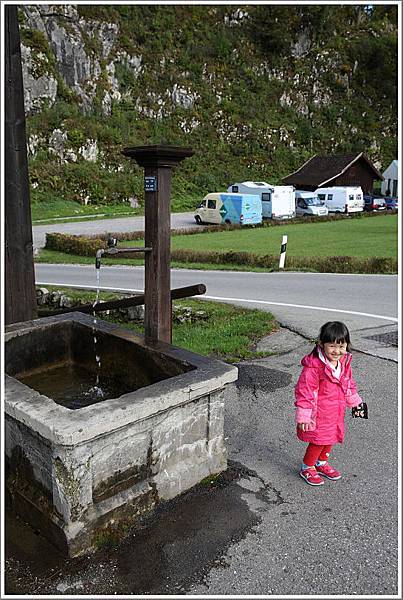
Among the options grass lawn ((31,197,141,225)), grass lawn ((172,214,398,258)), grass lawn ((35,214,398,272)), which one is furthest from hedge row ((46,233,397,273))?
grass lawn ((31,197,141,225))

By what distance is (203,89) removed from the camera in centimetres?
5375

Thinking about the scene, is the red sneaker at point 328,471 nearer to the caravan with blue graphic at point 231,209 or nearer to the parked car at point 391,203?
the caravan with blue graphic at point 231,209

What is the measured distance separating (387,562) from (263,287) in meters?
9.60

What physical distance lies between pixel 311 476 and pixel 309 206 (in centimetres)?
3190

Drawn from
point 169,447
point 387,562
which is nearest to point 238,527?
point 169,447

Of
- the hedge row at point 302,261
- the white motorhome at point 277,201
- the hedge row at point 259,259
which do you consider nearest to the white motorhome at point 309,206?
the white motorhome at point 277,201

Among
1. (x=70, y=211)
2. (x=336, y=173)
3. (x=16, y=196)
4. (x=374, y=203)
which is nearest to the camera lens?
(x=16, y=196)

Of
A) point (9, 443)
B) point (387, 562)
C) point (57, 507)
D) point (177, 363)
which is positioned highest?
point (177, 363)

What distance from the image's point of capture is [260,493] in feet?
12.3

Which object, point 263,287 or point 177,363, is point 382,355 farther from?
point 263,287

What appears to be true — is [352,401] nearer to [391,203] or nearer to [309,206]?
[309,206]

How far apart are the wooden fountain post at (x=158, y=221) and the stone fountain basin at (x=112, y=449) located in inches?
13.0

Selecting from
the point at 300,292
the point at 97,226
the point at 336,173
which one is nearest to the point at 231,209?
the point at 97,226

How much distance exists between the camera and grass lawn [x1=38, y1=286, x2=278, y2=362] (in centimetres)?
689
